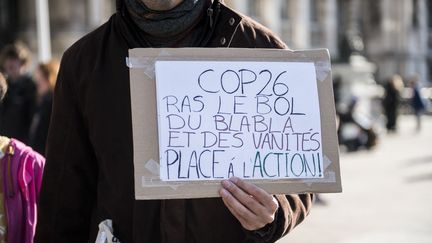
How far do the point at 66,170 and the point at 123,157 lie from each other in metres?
0.24

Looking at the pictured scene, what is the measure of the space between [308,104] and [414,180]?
30.7 ft

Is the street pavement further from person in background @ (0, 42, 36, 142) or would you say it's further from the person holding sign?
the person holding sign

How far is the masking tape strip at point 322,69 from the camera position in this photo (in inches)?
86.7

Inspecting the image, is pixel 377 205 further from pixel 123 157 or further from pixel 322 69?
pixel 123 157

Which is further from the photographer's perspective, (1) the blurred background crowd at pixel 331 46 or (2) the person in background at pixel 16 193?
(1) the blurred background crowd at pixel 331 46

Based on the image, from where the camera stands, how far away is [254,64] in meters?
2.16

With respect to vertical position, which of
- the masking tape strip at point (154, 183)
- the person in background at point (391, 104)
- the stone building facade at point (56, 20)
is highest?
the stone building facade at point (56, 20)

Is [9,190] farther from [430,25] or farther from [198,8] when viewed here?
[430,25]

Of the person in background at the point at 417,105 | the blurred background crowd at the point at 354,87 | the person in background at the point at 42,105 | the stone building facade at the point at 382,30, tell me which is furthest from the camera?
the stone building facade at the point at 382,30

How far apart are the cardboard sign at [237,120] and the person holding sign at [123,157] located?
0.38ft

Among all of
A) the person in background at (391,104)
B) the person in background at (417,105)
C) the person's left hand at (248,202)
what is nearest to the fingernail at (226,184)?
the person's left hand at (248,202)

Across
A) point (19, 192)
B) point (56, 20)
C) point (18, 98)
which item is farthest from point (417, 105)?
point (19, 192)

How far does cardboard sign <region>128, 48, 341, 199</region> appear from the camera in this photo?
80.0 inches

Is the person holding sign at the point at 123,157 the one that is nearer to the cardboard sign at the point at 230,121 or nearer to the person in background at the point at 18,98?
the cardboard sign at the point at 230,121
